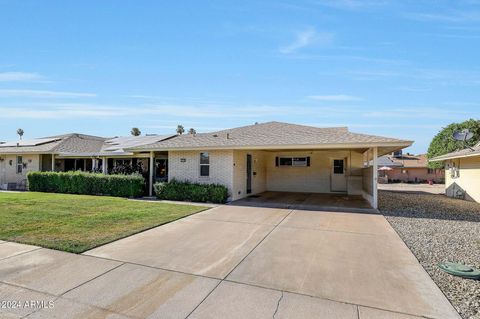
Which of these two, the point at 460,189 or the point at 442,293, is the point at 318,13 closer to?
the point at 442,293

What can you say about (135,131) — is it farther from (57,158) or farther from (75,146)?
(57,158)

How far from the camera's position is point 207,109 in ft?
59.0

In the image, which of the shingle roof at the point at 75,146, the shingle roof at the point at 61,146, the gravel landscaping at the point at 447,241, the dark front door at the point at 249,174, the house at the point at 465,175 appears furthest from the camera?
the shingle roof at the point at 61,146

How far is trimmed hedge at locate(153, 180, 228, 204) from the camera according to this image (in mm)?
12406

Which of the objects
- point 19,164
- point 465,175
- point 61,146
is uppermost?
point 61,146

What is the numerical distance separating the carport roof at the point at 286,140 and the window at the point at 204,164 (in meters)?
0.68

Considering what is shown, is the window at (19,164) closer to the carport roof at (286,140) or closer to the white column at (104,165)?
the white column at (104,165)

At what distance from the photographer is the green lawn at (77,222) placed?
20.0ft

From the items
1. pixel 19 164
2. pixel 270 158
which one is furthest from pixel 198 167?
pixel 19 164

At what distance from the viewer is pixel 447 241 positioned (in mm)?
6438

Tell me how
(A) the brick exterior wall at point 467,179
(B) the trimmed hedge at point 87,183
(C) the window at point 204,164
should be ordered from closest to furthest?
(C) the window at point 204,164, (A) the brick exterior wall at point 467,179, (B) the trimmed hedge at point 87,183

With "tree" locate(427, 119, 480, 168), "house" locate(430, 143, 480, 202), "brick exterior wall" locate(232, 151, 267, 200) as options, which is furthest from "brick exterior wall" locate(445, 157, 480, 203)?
"tree" locate(427, 119, 480, 168)

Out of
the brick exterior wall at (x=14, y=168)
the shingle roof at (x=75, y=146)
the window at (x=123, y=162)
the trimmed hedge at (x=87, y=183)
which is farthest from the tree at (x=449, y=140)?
the brick exterior wall at (x=14, y=168)

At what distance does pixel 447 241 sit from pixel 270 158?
1204cm
